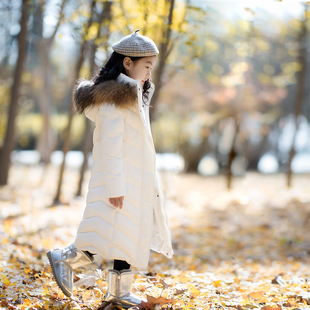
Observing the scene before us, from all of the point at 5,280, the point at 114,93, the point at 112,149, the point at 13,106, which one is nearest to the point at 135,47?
the point at 114,93

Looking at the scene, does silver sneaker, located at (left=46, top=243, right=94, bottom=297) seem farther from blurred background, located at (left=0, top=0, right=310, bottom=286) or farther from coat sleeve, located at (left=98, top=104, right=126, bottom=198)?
blurred background, located at (left=0, top=0, right=310, bottom=286)

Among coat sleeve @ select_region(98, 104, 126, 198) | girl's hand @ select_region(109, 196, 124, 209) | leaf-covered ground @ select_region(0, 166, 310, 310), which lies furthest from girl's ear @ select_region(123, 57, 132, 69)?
leaf-covered ground @ select_region(0, 166, 310, 310)

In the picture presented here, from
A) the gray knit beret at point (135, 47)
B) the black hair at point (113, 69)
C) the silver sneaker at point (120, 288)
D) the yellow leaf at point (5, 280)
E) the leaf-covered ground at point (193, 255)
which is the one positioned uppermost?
the gray knit beret at point (135, 47)

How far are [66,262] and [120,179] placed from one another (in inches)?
27.2

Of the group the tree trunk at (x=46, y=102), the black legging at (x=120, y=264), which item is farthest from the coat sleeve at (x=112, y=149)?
the tree trunk at (x=46, y=102)

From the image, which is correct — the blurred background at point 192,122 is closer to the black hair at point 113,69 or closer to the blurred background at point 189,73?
the blurred background at point 189,73

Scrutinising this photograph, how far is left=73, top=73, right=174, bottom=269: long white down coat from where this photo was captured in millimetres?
2125

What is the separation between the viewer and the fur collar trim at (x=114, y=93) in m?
2.13

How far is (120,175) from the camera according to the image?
2115 millimetres

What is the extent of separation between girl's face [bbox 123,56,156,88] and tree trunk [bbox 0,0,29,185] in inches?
254

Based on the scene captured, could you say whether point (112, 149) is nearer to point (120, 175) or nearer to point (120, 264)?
point (120, 175)

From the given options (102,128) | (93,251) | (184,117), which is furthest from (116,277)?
(184,117)

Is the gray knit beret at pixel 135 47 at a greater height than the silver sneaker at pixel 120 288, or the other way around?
the gray knit beret at pixel 135 47

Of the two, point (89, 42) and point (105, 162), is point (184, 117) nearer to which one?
point (89, 42)
